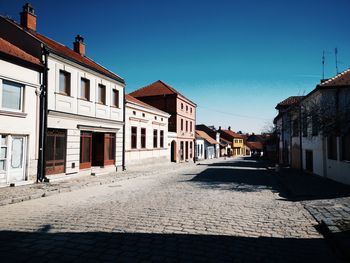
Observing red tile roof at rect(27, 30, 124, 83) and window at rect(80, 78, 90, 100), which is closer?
red tile roof at rect(27, 30, 124, 83)

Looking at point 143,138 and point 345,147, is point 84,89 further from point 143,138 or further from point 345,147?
point 345,147

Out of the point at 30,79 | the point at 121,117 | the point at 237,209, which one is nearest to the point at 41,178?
the point at 30,79

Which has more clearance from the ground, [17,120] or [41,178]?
[17,120]

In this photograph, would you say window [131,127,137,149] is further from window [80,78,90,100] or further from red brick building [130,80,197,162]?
red brick building [130,80,197,162]

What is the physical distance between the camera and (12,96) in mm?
12141

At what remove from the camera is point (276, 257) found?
4723 millimetres

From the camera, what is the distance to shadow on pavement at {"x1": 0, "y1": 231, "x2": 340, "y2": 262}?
4.61 m

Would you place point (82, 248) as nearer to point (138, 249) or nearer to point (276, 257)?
point (138, 249)

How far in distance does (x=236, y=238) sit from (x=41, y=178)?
35.2 ft

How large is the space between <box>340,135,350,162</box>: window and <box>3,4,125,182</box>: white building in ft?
45.1

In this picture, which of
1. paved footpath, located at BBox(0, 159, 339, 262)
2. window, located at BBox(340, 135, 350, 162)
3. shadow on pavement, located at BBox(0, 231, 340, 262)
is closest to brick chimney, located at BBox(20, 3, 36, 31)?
paved footpath, located at BBox(0, 159, 339, 262)

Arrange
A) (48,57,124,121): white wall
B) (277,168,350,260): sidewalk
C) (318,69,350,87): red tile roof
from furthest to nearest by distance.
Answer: (318,69,350,87): red tile roof, (48,57,124,121): white wall, (277,168,350,260): sidewalk

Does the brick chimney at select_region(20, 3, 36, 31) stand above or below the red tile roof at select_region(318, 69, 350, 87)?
above

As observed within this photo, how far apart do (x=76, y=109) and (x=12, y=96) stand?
12.7ft
